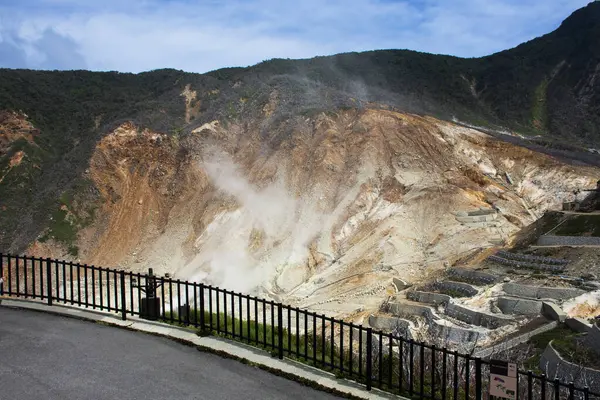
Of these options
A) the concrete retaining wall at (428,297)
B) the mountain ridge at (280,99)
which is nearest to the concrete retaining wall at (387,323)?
the concrete retaining wall at (428,297)

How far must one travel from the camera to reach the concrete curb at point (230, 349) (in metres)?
9.16

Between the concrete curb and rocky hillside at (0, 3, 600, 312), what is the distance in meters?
16.6

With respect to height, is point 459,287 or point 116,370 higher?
point 116,370

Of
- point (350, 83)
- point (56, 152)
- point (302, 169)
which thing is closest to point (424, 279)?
point (302, 169)

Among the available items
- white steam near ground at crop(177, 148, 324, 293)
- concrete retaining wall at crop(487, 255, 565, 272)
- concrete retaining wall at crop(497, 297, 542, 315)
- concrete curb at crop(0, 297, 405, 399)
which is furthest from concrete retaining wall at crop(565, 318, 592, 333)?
white steam near ground at crop(177, 148, 324, 293)

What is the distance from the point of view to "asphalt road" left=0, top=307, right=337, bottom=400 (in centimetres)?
884

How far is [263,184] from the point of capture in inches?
1592

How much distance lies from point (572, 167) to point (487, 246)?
12.8m

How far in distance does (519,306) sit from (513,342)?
4.21 metres

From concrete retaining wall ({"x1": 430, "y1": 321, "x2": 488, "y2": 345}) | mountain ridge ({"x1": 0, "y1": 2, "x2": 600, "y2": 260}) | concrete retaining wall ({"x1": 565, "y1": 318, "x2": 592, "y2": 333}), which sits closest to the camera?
concrete retaining wall ({"x1": 565, "y1": 318, "x2": 592, "y2": 333})

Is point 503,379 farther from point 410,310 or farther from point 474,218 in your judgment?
point 474,218

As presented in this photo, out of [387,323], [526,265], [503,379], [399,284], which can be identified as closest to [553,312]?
[387,323]

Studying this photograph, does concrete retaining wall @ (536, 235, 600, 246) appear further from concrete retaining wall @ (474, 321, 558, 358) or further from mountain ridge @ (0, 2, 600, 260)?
mountain ridge @ (0, 2, 600, 260)

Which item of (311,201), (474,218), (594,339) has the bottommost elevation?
(594,339)
